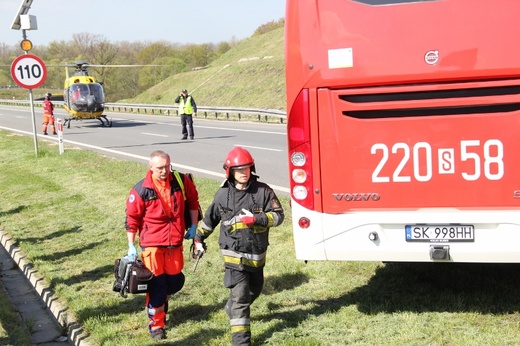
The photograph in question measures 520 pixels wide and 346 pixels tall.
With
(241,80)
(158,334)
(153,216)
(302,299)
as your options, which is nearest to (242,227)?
(153,216)

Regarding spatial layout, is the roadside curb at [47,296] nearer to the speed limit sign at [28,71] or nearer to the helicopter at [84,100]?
the speed limit sign at [28,71]

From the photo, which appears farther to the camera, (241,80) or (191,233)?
(241,80)

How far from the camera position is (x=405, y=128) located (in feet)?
16.5

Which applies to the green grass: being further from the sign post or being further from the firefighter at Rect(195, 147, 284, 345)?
the sign post

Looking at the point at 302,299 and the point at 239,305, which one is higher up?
the point at 239,305

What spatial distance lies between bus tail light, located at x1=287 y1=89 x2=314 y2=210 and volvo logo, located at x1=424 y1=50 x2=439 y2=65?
97cm

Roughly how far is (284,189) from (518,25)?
748 cm

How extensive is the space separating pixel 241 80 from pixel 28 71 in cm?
3655

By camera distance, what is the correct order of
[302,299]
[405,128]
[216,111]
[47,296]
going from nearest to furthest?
1. [405,128]
2. [302,299]
3. [47,296]
4. [216,111]

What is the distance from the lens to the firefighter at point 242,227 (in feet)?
16.4

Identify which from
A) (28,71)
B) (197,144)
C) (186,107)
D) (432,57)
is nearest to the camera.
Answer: (432,57)

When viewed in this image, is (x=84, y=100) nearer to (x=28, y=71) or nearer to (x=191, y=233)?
(x=28, y=71)

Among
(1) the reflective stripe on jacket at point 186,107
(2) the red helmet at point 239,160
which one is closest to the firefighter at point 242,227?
(2) the red helmet at point 239,160

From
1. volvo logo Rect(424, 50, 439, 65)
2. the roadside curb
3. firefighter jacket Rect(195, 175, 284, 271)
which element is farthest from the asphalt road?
volvo logo Rect(424, 50, 439, 65)
